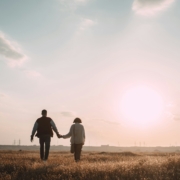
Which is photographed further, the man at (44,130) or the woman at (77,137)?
the woman at (77,137)

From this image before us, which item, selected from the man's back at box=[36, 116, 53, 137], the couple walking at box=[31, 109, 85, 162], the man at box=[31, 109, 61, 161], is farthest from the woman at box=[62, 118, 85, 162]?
the man's back at box=[36, 116, 53, 137]

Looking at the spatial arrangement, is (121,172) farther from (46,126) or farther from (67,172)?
(46,126)

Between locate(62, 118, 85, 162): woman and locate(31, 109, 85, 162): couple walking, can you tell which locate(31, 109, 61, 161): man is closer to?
locate(31, 109, 85, 162): couple walking

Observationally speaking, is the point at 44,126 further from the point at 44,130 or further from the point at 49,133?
the point at 49,133

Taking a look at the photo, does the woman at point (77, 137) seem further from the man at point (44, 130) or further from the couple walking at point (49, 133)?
the man at point (44, 130)

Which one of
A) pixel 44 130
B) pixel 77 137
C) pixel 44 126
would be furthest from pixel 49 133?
pixel 77 137

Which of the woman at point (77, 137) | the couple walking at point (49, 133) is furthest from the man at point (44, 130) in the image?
the woman at point (77, 137)

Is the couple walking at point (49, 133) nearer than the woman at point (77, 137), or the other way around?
the couple walking at point (49, 133)

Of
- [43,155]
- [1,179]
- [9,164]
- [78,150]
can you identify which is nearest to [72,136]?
[78,150]

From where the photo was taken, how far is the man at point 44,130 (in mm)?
11720

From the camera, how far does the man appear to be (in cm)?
1172

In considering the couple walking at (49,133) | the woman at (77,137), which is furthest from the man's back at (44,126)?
the woman at (77,137)

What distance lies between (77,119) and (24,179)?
17.8 feet

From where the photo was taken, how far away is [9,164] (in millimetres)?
10250
